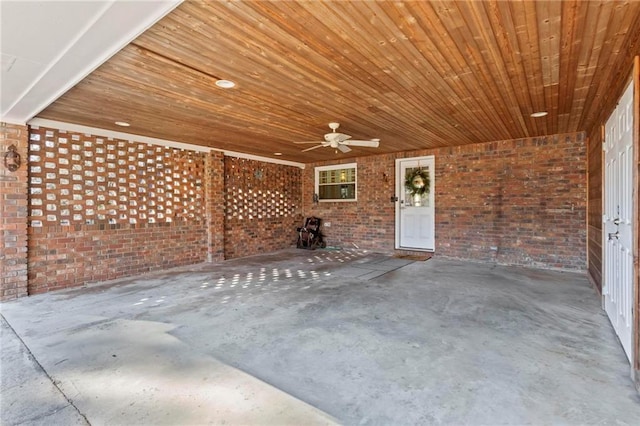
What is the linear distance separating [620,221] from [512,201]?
12.5ft

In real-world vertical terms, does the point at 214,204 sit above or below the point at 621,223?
above

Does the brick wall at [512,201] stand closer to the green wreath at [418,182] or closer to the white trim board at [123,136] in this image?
the green wreath at [418,182]

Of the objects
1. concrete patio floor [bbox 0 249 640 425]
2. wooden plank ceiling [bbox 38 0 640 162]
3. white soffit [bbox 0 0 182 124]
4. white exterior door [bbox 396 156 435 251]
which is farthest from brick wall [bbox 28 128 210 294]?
white exterior door [bbox 396 156 435 251]

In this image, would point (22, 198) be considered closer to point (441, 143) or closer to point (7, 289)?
point (7, 289)

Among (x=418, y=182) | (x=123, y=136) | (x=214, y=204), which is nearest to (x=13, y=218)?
(x=123, y=136)

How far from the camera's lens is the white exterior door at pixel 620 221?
2.62 m

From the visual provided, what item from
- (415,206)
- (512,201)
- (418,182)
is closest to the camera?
(512,201)

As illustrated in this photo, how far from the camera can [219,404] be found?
6.74 ft

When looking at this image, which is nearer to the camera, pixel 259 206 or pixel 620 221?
pixel 620 221

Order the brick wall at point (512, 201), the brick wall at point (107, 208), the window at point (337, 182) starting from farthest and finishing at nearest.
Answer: the window at point (337, 182) → the brick wall at point (512, 201) → the brick wall at point (107, 208)

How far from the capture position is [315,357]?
2684 mm

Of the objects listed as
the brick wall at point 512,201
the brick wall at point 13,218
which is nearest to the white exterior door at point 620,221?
the brick wall at point 512,201

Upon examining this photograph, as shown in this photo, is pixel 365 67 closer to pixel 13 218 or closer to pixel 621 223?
pixel 621 223

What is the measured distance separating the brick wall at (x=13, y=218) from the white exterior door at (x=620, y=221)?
6.97 metres
